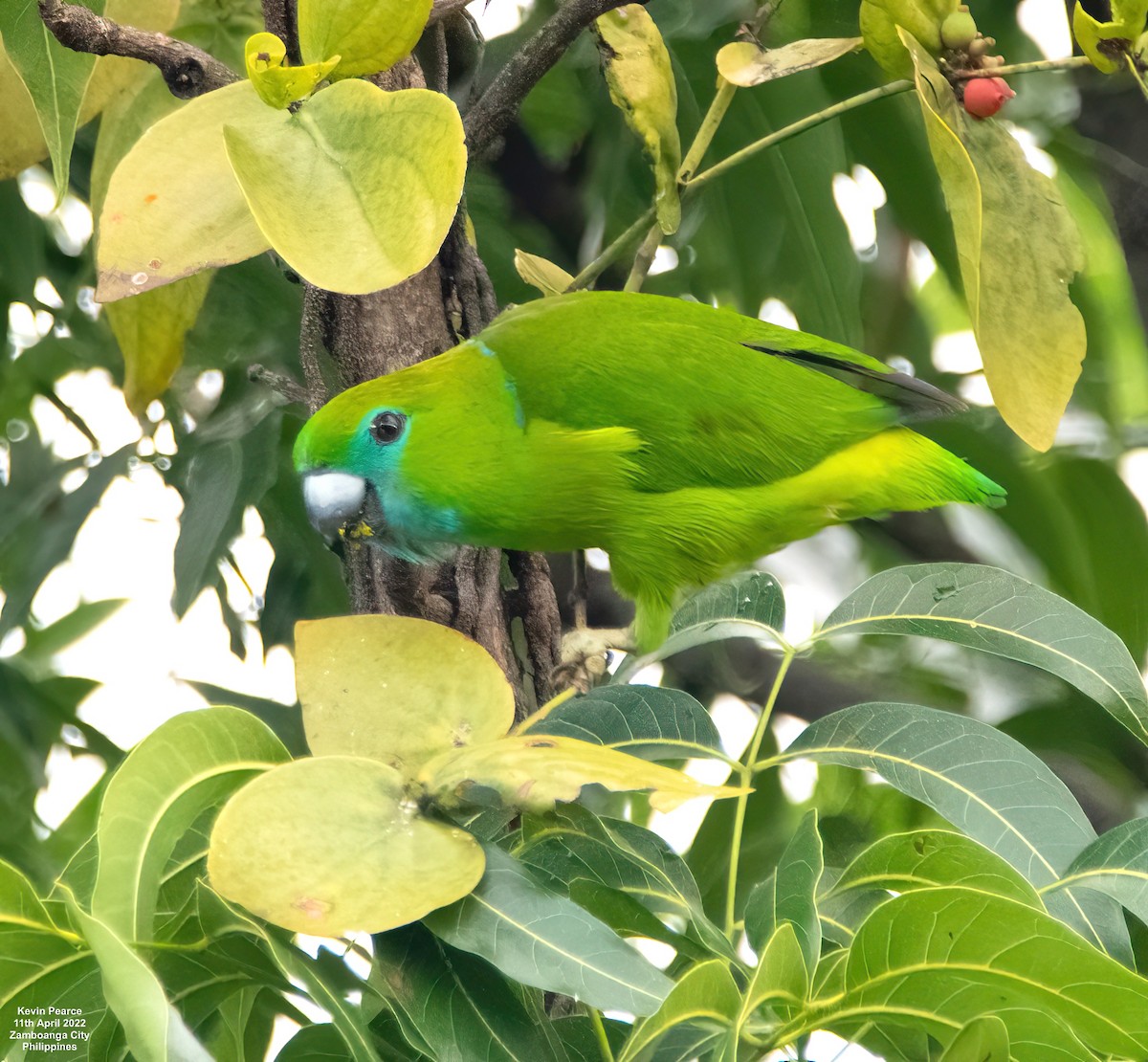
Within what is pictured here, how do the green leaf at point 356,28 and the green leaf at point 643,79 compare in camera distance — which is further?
the green leaf at point 643,79

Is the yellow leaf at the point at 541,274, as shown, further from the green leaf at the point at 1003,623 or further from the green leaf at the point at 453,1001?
the green leaf at the point at 453,1001

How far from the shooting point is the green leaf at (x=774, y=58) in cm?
78

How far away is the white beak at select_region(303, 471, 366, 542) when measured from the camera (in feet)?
3.33

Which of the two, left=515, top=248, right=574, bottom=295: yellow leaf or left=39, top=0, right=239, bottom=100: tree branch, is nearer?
left=39, top=0, right=239, bottom=100: tree branch

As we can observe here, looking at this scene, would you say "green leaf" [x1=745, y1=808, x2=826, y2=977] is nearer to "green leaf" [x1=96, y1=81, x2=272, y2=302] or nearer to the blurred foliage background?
"green leaf" [x1=96, y1=81, x2=272, y2=302]

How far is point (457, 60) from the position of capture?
98 centimetres

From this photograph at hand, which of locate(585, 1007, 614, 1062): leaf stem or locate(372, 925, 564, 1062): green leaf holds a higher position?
locate(372, 925, 564, 1062): green leaf

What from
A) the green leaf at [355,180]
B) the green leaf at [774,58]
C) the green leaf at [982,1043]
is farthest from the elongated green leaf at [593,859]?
the green leaf at [774,58]

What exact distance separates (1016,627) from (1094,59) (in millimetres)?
321

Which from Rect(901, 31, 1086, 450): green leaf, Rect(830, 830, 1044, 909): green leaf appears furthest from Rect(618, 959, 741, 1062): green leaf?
Rect(901, 31, 1086, 450): green leaf

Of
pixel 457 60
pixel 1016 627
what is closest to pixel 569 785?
pixel 1016 627

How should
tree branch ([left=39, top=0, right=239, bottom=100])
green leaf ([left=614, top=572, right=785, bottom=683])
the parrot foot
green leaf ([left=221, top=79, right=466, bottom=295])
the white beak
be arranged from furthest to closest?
the parrot foot, the white beak, green leaf ([left=614, top=572, right=785, bottom=683]), tree branch ([left=39, top=0, right=239, bottom=100]), green leaf ([left=221, top=79, right=466, bottom=295])

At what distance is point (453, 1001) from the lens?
53 centimetres

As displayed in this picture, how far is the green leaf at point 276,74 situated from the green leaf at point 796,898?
0.42 m
